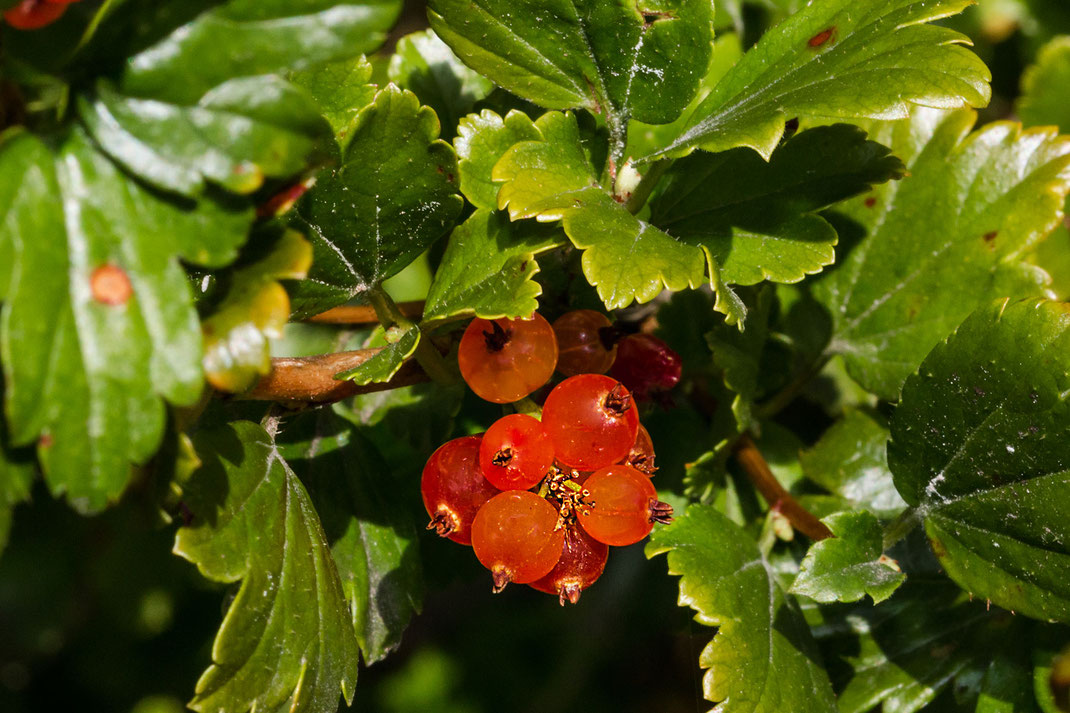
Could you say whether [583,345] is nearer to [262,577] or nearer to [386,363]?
[386,363]

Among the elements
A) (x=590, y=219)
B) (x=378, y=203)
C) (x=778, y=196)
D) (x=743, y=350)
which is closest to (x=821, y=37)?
(x=778, y=196)

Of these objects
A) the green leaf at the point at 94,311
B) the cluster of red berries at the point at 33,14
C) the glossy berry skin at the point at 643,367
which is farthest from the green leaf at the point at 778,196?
the cluster of red berries at the point at 33,14

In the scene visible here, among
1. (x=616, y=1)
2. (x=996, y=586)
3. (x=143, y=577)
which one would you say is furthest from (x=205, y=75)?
(x=143, y=577)

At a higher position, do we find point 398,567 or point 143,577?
point 398,567

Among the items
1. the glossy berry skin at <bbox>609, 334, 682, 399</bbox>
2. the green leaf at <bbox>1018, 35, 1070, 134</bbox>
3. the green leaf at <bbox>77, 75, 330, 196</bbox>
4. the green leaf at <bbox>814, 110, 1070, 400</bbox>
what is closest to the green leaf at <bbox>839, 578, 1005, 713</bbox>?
the green leaf at <bbox>814, 110, 1070, 400</bbox>

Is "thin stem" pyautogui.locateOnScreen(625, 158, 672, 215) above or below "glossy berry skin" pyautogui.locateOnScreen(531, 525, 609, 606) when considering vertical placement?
above

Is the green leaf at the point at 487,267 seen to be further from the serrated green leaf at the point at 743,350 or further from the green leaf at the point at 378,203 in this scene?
the serrated green leaf at the point at 743,350

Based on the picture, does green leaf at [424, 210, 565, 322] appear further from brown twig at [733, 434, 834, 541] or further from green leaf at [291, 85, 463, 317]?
brown twig at [733, 434, 834, 541]

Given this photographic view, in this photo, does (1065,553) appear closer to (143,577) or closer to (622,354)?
(622,354)
